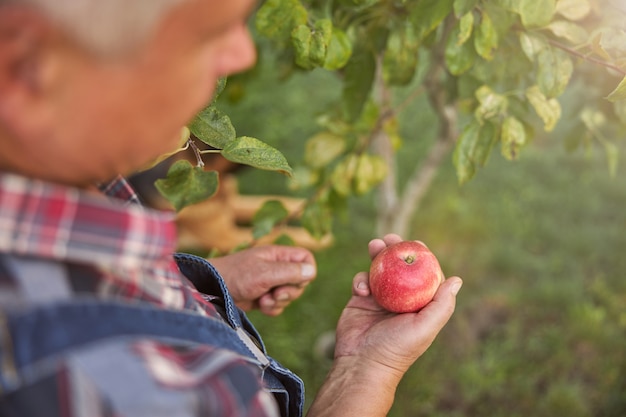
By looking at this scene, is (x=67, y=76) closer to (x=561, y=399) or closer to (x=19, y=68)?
(x=19, y=68)

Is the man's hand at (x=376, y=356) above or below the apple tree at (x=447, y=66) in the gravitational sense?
below

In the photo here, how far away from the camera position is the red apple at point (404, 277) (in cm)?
135

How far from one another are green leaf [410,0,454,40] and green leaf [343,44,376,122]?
0.27m

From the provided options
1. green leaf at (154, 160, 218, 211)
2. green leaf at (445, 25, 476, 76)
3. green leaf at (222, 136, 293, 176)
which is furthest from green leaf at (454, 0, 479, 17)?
green leaf at (154, 160, 218, 211)

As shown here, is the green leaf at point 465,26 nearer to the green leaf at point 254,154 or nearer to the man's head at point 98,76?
the green leaf at point 254,154

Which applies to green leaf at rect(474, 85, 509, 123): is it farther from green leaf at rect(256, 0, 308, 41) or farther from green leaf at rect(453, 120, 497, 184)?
green leaf at rect(256, 0, 308, 41)

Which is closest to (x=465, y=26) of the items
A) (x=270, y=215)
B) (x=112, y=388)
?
(x=270, y=215)

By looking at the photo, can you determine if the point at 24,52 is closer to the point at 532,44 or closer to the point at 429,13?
the point at 429,13

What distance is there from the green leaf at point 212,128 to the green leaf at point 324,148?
733 millimetres

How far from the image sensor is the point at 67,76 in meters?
0.67

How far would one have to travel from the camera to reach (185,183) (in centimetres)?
130

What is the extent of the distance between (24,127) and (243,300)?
90 cm

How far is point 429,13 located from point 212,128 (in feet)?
1.68

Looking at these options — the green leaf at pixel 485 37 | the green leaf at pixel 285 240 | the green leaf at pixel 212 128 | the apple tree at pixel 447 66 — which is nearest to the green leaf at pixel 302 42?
the apple tree at pixel 447 66
